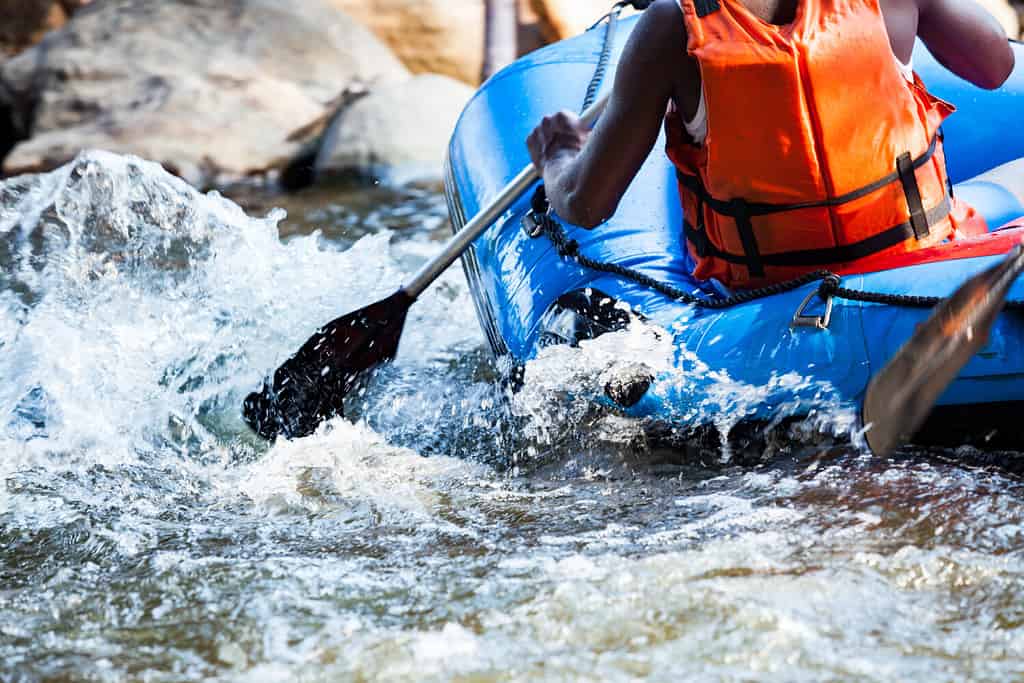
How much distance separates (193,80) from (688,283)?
16.4 feet

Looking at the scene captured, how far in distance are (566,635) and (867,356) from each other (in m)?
0.80

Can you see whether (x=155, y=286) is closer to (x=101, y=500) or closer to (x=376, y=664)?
(x=101, y=500)

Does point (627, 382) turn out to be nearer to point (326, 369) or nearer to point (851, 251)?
point (851, 251)

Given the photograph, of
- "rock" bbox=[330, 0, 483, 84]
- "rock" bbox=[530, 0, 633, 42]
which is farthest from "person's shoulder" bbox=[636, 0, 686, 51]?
"rock" bbox=[530, 0, 633, 42]

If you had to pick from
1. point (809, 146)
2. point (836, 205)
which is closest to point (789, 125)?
point (809, 146)

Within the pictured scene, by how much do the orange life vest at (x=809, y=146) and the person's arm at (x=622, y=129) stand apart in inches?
2.3

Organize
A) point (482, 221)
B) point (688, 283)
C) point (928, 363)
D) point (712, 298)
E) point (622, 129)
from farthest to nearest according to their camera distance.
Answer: point (482, 221)
point (688, 283)
point (712, 298)
point (622, 129)
point (928, 363)

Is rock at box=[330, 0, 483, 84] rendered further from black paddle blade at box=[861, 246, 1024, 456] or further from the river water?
black paddle blade at box=[861, 246, 1024, 456]

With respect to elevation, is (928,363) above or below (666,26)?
below

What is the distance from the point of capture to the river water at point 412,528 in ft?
5.76

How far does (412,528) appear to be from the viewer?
2.26 m

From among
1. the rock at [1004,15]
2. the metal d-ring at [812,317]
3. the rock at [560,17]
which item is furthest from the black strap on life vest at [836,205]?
the rock at [560,17]

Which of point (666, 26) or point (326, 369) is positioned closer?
point (666, 26)

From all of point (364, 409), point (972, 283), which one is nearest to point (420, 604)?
point (972, 283)
